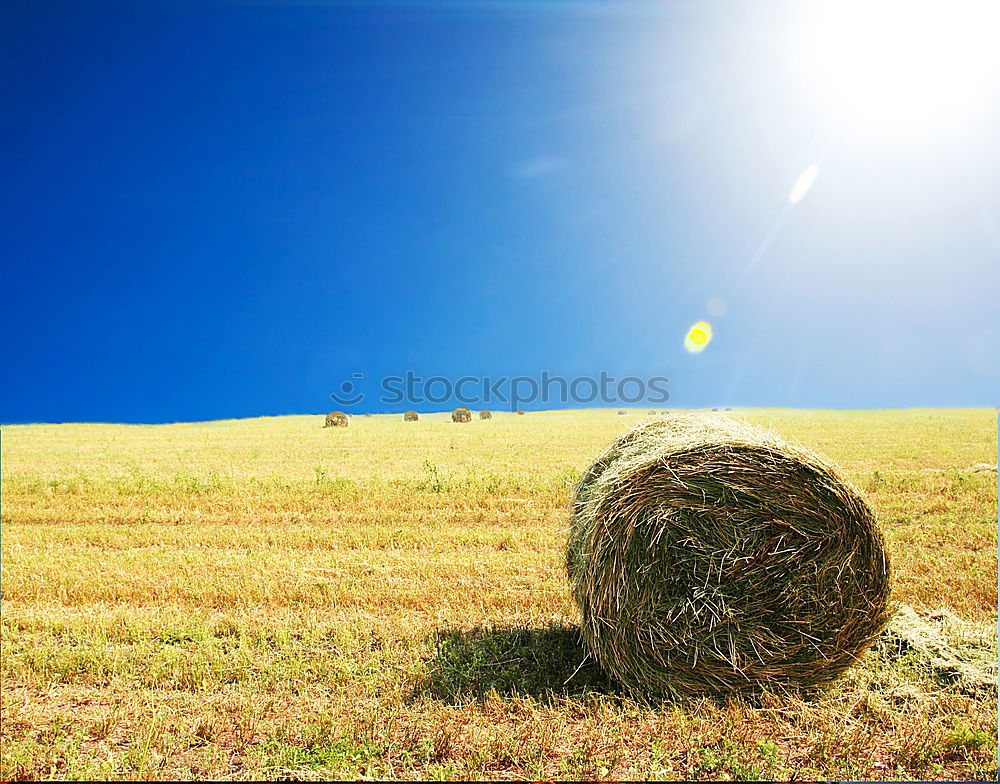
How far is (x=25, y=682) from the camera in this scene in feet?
16.4

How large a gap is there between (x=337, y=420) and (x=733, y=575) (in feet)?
116

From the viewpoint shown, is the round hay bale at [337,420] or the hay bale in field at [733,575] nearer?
the hay bale in field at [733,575]

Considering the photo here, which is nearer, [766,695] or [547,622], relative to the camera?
[766,695]

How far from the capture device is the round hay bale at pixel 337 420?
38.2m

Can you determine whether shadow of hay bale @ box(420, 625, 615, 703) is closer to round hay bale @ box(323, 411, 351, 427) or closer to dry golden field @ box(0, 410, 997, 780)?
dry golden field @ box(0, 410, 997, 780)

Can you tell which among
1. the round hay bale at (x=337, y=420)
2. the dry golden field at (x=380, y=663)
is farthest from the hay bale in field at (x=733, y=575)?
the round hay bale at (x=337, y=420)

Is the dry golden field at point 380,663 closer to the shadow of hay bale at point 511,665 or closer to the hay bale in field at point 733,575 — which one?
the shadow of hay bale at point 511,665

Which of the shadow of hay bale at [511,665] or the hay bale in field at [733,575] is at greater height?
the hay bale in field at [733,575]

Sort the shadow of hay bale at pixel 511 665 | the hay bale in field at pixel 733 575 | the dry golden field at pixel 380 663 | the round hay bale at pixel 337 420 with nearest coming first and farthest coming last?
the dry golden field at pixel 380 663 → the shadow of hay bale at pixel 511 665 → the hay bale in field at pixel 733 575 → the round hay bale at pixel 337 420

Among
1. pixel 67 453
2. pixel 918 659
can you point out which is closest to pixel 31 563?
pixel 918 659

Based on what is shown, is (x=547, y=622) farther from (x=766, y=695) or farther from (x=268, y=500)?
(x=268, y=500)

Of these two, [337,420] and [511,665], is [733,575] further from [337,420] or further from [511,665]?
[337,420]

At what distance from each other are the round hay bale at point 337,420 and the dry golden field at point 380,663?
26128 millimetres

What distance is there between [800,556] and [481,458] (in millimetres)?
14971
